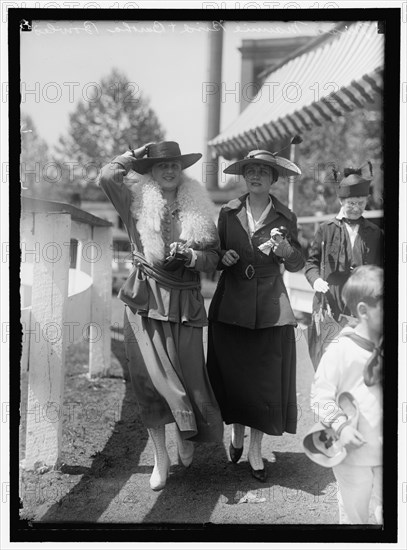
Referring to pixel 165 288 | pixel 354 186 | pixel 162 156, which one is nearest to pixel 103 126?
pixel 162 156

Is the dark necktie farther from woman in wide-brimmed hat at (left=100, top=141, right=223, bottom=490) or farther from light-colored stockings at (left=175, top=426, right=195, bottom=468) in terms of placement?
light-colored stockings at (left=175, top=426, right=195, bottom=468)

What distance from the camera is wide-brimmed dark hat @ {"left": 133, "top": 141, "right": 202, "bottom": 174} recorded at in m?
3.23

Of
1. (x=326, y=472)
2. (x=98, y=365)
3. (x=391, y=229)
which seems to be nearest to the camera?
(x=391, y=229)

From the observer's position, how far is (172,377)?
3258 millimetres

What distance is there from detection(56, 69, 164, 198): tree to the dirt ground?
816 mm

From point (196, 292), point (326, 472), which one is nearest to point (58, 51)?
point (196, 292)

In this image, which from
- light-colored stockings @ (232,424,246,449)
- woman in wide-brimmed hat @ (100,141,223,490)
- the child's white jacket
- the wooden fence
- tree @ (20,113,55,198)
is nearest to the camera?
the child's white jacket

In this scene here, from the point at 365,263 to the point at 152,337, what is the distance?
3.83 feet

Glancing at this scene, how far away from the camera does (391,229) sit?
3131mm

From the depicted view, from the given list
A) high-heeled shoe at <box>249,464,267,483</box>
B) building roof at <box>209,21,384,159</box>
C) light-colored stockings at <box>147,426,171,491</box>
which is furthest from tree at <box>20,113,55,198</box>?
high-heeled shoe at <box>249,464,267,483</box>

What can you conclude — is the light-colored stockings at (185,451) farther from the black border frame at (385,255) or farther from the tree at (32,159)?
the tree at (32,159)

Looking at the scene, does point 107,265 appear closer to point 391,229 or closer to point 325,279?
point 325,279

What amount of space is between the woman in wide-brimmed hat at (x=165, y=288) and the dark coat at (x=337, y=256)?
1.76 ft

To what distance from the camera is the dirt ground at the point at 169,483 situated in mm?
3170
